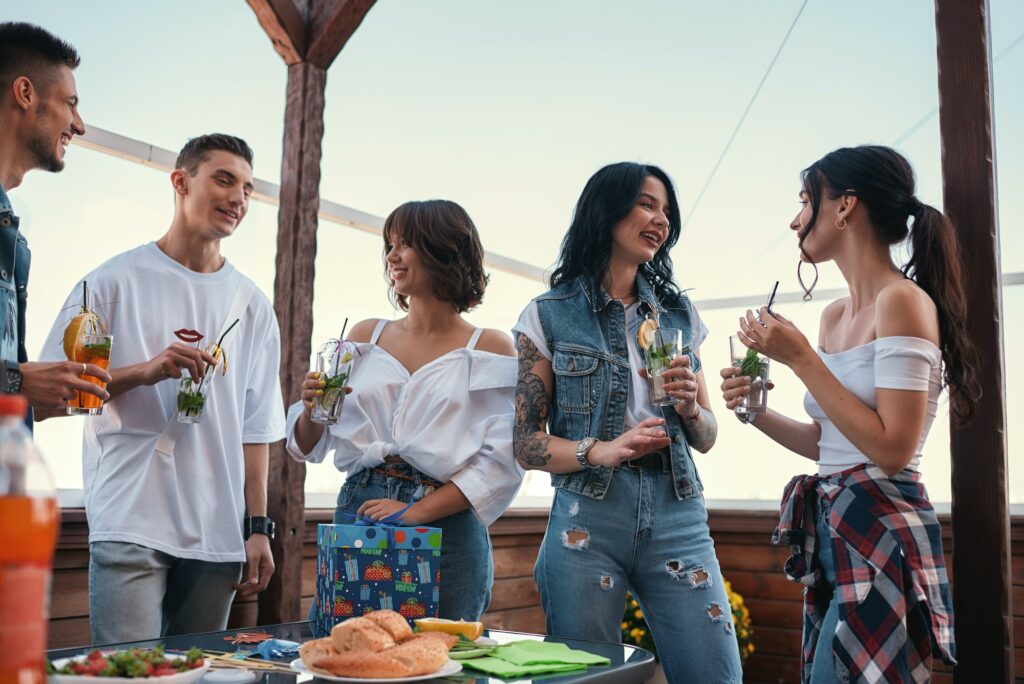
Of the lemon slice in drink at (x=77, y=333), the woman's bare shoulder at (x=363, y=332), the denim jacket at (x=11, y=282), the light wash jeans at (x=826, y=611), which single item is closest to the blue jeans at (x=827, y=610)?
the light wash jeans at (x=826, y=611)

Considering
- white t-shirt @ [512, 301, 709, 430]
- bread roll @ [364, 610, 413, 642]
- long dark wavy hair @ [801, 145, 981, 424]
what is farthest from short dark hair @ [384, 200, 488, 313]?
bread roll @ [364, 610, 413, 642]

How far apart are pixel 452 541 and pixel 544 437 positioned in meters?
0.31

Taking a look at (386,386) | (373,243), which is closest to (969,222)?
(386,386)

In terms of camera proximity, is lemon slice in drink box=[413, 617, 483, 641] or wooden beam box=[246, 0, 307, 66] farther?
wooden beam box=[246, 0, 307, 66]

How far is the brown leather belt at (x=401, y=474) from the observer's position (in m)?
1.90

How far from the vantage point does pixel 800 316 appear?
171 inches

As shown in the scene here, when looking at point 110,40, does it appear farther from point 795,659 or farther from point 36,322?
point 795,659

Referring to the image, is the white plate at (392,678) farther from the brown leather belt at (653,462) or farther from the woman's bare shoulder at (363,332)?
the woman's bare shoulder at (363,332)

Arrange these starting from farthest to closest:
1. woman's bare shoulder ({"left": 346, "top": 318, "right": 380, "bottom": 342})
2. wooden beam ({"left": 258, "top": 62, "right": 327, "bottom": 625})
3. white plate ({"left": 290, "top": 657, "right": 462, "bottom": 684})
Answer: wooden beam ({"left": 258, "top": 62, "right": 327, "bottom": 625})
woman's bare shoulder ({"left": 346, "top": 318, "right": 380, "bottom": 342})
white plate ({"left": 290, "top": 657, "right": 462, "bottom": 684})

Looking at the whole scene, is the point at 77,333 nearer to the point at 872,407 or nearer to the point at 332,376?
the point at 332,376

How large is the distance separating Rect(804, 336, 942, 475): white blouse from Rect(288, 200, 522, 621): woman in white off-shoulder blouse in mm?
664

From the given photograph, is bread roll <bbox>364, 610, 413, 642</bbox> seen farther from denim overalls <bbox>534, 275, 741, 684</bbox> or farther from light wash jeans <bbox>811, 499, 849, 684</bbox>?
light wash jeans <bbox>811, 499, 849, 684</bbox>

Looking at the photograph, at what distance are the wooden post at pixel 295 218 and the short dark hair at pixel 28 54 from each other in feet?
3.83

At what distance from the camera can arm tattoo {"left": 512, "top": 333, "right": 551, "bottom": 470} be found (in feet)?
6.14
